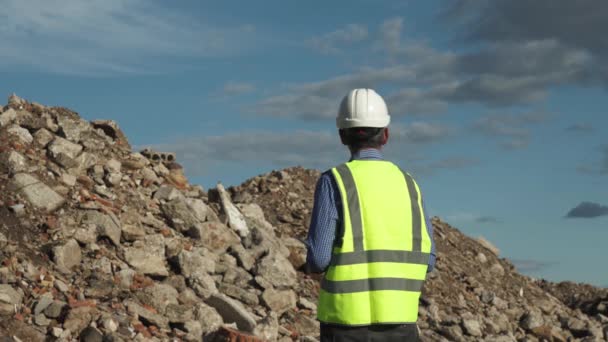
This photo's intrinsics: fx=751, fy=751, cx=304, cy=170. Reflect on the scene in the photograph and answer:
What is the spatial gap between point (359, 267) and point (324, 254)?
24 cm

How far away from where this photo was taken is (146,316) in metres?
9.95

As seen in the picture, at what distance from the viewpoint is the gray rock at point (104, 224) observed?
11281mm

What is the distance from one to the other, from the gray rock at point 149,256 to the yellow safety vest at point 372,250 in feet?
23.3

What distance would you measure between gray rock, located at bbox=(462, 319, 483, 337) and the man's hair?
35.1ft

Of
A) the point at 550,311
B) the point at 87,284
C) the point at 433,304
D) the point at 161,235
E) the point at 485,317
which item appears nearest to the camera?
the point at 87,284

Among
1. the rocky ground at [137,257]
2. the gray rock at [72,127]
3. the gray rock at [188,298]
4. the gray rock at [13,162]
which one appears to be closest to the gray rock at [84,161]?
the rocky ground at [137,257]

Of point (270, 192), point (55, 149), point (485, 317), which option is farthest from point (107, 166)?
point (485, 317)

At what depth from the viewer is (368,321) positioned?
4.41 metres

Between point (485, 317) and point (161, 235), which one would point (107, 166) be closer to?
point (161, 235)

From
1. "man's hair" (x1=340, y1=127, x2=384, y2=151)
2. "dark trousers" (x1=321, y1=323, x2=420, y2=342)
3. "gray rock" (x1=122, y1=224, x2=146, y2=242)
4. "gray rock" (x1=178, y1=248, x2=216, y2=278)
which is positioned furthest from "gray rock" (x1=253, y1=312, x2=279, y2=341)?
"man's hair" (x1=340, y1=127, x2=384, y2=151)

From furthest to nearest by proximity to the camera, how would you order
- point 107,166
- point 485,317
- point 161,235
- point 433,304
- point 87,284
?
point 485,317 → point 433,304 → point 107,166 → point 161,235 → point 87,284

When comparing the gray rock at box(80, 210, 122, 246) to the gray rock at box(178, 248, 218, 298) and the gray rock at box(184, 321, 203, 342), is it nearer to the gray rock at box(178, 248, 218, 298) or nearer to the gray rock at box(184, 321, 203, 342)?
the gray rock at box(178, 248, 218, 298)

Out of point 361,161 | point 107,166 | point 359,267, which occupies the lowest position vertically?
point 359,267

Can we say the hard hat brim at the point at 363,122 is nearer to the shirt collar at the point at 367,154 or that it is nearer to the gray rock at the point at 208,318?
the shirt collar at the point at 367,154
